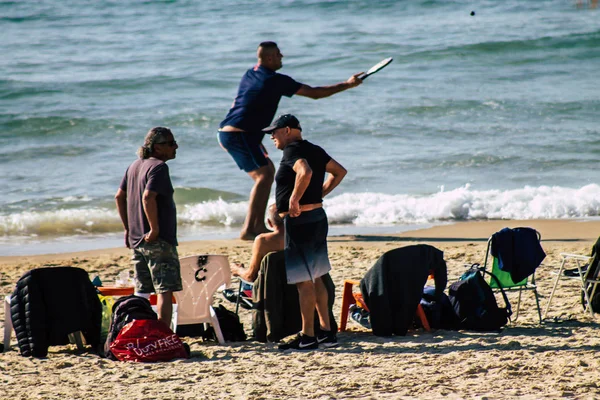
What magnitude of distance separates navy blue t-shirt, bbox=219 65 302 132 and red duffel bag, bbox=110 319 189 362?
11.2 ft

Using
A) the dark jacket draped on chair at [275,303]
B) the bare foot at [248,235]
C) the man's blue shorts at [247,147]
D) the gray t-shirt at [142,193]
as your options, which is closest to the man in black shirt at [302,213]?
the dark jacket draped on chair at [275,303]

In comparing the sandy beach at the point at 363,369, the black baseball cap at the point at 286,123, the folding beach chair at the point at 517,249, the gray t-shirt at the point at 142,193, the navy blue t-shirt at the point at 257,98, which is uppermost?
the navy blue t-shirt at the point at 257,98

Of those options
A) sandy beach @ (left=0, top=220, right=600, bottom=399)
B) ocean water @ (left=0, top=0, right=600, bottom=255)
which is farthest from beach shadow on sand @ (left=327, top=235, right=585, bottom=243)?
sandy beach @ (left=0, top=220, right=600, bottom=399)

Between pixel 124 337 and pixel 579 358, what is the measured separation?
2.66m

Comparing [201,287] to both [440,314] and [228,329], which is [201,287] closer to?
[228,329]

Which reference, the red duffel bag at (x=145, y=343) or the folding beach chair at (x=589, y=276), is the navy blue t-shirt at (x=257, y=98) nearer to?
the folding beach chair at (x=589, y=276)

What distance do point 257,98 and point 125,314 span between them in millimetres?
3439

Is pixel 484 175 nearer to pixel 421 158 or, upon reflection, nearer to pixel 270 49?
pixel 421 158

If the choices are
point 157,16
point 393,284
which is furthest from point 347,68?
point 393,284

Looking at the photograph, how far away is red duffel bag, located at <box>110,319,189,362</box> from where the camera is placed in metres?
5.40

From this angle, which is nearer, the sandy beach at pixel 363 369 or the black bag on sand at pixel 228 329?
the sandy beach at pixel 363 369

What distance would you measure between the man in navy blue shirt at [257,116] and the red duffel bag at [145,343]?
3.26 metres

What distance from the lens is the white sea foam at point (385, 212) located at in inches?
438

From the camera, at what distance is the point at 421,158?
14.7 m
